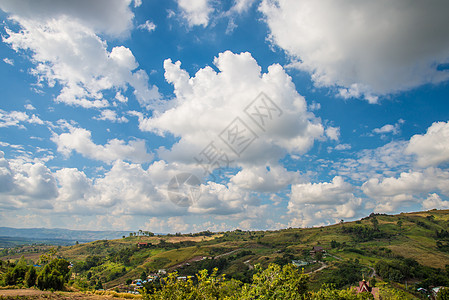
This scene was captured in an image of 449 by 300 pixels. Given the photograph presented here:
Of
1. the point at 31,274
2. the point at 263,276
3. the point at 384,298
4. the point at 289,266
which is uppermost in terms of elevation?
the point at 263,276

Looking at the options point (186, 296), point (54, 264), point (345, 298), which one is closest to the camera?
point (186, 296)

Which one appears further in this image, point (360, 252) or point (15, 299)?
point (360, 252)

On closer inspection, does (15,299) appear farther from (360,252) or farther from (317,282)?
(360,252)

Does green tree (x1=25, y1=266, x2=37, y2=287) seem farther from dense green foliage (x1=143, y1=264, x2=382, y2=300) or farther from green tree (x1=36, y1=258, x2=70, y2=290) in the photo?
dense green foliage (x1=143, y1=264, x2=382, y2=300)

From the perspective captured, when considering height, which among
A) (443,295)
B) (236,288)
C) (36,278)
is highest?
(236,288)

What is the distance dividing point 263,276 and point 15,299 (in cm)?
4241

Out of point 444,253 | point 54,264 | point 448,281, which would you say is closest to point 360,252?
point 444,253

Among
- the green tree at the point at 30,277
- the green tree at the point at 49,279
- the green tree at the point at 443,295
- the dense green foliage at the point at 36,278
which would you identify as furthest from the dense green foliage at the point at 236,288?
the green tree at the point at 443,295

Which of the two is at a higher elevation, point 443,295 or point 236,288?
point 236,288

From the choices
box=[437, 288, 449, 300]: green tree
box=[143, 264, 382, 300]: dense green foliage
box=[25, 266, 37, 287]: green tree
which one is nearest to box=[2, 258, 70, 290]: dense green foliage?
box=[25, 266, 37, 287]: green tree

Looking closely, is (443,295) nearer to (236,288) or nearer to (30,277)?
(236,288)

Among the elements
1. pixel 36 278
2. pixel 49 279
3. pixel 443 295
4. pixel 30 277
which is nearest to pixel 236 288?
pixel 49 279

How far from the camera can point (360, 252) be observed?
189125 millimetres

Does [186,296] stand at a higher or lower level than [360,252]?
higher
